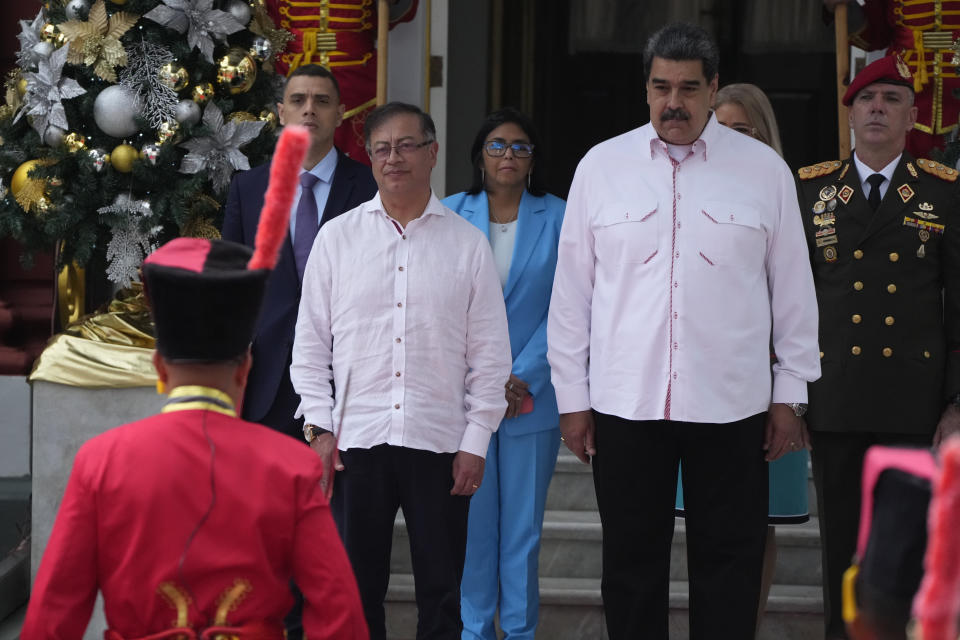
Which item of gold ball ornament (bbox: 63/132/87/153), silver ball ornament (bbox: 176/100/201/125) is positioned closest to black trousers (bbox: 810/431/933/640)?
silver ball ornament (bbox: 176/100/201/125)

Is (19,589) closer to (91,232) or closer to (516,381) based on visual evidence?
(91,232)

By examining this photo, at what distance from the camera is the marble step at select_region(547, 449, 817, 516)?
15.3 ft

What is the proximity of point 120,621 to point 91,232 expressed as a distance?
2.73 m

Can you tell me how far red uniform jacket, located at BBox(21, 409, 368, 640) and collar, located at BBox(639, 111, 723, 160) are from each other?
151 centimetres

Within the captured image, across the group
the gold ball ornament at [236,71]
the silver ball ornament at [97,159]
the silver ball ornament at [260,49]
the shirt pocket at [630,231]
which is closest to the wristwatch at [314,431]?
the shirt pocket at [630,231]

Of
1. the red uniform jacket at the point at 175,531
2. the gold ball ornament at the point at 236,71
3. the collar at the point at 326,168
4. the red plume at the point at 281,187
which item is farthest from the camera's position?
the gold ball ornament at the point at 236,71

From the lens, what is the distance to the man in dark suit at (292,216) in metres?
3.64

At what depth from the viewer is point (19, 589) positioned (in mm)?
4355

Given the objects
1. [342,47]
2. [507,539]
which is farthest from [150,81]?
[507,539]

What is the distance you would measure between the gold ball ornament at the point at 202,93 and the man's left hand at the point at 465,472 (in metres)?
2.00

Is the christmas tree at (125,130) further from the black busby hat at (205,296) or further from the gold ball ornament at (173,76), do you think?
the black busby hat at (205,296)

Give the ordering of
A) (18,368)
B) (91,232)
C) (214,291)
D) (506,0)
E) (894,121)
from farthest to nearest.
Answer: (506,0) → (18,368) → (91,232) → (894,121) → (214,291)

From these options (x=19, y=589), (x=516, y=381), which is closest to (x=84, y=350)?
(x=19, y=589)

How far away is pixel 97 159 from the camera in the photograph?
439 centimetres
